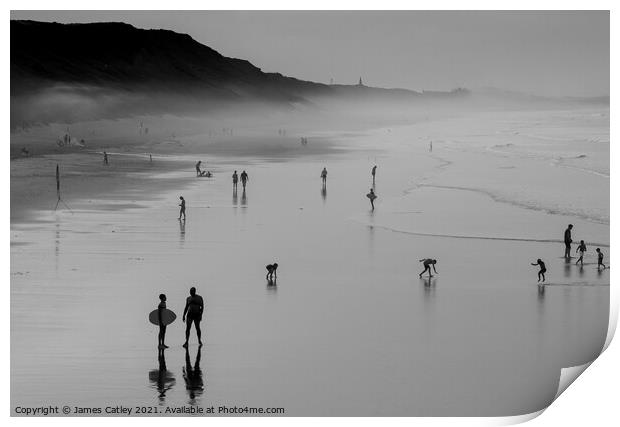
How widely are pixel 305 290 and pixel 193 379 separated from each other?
232 cm

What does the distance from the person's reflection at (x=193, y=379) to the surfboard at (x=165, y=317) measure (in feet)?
1.56

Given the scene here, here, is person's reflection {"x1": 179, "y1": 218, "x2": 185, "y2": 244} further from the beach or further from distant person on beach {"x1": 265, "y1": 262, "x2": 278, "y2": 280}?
distant person on beach {"x1": 265, "y1": 262, "x2": 278, "y2": 280}

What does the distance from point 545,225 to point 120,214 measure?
240 inches

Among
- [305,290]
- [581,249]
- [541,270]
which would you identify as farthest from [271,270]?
[581,249]

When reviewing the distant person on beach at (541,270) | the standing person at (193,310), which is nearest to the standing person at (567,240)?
the distant person on beach at (541,270)

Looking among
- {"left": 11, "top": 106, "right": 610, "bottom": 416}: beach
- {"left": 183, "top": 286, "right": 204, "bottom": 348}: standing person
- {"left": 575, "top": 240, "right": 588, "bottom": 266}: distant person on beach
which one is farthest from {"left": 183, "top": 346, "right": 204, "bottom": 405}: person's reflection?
{"left": 575, "top": 240, "right": 588, "bottom": 266}: distant person on beach

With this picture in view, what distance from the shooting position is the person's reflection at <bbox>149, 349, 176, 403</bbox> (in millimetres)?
9681

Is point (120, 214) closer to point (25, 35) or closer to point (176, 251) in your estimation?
point (176, 251)

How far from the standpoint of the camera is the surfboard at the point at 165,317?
33.9 ft

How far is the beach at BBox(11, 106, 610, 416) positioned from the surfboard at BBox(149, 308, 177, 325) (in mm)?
178

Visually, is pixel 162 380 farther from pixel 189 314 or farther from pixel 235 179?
pixel 235 179

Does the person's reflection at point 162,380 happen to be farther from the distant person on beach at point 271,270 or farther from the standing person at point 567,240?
the standing person at point 567,240
